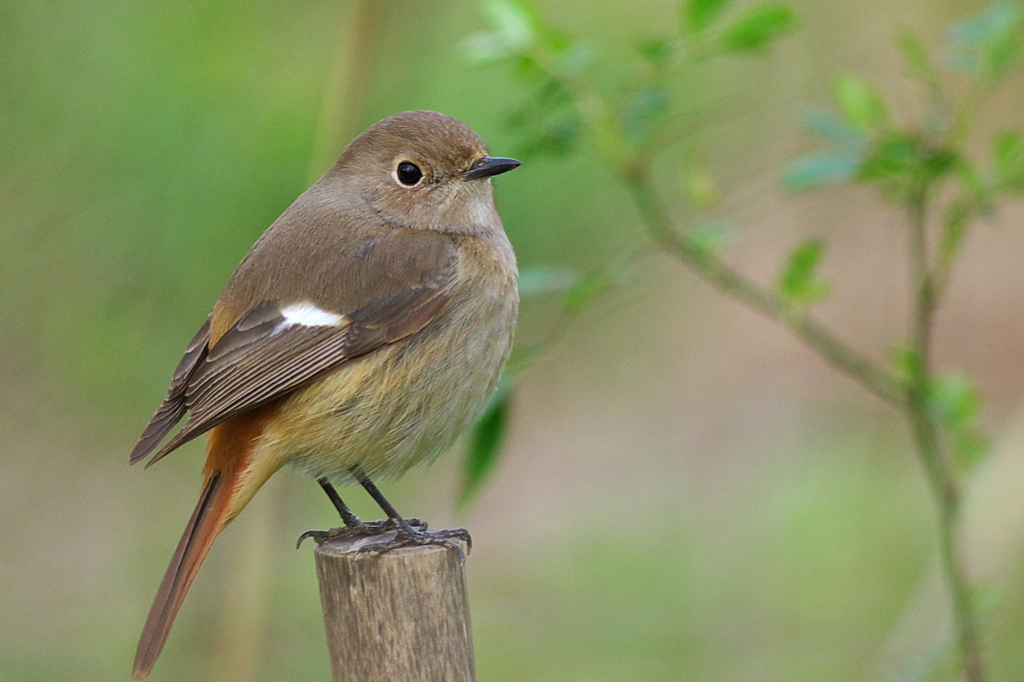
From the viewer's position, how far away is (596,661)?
204 inches

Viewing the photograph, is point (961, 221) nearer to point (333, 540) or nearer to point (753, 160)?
point (333, 540)

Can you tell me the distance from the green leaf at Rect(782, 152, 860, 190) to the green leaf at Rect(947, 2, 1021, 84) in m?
0.38

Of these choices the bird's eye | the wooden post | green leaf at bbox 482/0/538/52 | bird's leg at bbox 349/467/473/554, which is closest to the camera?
the wooden post

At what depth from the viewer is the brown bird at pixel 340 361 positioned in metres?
3.06

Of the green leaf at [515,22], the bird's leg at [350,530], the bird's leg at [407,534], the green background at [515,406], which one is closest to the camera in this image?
the bird's leg at [407,534]

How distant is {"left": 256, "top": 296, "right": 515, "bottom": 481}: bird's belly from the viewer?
3.13 metres

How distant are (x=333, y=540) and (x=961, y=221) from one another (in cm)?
175

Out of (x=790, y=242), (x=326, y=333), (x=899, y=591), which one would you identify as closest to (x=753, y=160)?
(x=790, y=242)

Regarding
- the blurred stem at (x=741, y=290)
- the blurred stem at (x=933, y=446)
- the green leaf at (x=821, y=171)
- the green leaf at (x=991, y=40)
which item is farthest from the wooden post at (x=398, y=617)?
the green leaf at (x=991, y=40)

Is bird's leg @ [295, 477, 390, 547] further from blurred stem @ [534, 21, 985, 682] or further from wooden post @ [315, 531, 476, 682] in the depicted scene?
blurred stem @ [534, 21, 985, 682]

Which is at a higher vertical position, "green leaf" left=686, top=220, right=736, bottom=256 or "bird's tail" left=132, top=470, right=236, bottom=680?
"green leaf" left=686, top=220, right=736, bottom=256

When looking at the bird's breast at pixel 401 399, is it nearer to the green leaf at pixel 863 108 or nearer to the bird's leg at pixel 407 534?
the bird's leg at pixel 407 534

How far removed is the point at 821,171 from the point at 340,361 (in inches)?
51.2

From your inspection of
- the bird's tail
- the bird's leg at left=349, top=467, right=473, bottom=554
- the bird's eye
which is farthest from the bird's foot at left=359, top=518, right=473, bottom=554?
the bird's eye
